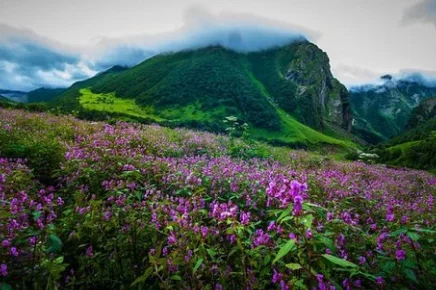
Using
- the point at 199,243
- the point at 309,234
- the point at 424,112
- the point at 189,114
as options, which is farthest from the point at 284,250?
the point at 424,112

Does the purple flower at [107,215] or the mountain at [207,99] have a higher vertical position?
the mountain at [207,99]

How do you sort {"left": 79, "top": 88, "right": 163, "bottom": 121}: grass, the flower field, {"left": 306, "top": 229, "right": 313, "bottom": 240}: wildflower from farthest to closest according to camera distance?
{"left": 79, "top": 88, "right": 163, "bottom": 121}: grass < the flower field < {"left": 306, "top": 229, "right": 313, "bottom": 240}: wildflower

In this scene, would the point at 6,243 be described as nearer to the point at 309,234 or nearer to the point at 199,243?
Result: the point at 199,243

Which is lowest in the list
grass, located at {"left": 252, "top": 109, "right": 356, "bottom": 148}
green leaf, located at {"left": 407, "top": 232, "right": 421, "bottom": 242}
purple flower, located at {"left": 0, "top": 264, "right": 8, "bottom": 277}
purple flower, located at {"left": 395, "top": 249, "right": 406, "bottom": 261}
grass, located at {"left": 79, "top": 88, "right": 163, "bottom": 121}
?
grass, located at {"left": 252, "top": 109, "right": 356, "bottom": 148}

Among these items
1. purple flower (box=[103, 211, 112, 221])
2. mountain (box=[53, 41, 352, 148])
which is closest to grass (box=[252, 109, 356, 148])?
mountain (box=[53, 41, 352, 148])

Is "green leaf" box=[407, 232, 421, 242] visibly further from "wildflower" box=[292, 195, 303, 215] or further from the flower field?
"wildflower" box=[292, 195, 303, 215]

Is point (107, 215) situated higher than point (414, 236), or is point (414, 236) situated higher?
point (414, 236)

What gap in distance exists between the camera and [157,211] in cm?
444

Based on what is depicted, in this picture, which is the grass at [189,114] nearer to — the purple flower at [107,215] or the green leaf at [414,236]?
the purple flower at [107,215]

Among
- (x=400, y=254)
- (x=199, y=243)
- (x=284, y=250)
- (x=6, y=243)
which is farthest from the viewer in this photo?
(x=199, y=243)

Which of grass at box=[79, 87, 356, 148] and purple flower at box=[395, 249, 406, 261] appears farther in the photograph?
grass at box=[79, 87, 356, 148]

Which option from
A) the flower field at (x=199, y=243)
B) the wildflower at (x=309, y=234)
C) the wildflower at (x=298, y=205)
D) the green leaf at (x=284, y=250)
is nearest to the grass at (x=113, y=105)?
the flower field at (x=199, y=243)

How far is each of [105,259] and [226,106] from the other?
137463mm

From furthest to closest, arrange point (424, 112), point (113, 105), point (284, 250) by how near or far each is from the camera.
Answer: point (424, 112), point (113, 105), point (284, 250)
